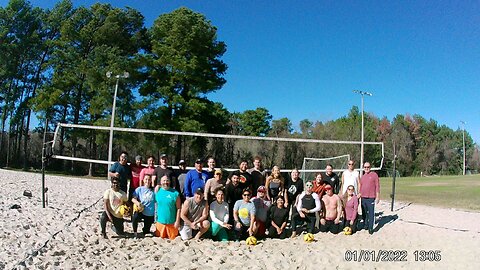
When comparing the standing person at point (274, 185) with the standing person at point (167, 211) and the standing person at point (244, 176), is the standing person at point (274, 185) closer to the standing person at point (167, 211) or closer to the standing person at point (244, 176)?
the standing person at point (244, 176)

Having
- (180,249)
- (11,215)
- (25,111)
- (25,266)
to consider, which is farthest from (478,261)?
(25,111)

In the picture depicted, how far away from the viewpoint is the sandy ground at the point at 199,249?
201 inches

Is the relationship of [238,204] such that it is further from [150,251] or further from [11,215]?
[11,215]

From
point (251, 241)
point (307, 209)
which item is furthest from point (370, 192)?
point (251, 241)

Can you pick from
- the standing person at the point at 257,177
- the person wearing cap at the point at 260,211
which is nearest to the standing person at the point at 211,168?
the standing person at the point at 257,177

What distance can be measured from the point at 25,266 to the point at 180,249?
6.76ft

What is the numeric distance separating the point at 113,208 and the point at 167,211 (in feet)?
2.82

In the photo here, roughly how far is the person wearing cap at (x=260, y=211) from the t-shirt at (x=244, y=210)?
A: 16 centimetres

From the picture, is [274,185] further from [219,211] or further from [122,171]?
[122,171]

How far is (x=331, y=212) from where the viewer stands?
24.7 feet

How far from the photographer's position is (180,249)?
19.1 feet

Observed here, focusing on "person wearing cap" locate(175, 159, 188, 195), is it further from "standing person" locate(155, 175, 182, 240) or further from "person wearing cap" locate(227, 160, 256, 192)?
"person wearing cap" locate(227, 160, 256, 192)

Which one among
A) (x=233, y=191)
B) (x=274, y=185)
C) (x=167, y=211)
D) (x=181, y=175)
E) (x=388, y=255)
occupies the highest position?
(x=181, y=175)

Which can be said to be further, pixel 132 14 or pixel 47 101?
pixel 132 14
